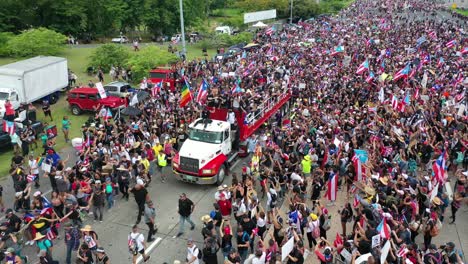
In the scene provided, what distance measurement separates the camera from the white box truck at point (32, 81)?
80.3ft

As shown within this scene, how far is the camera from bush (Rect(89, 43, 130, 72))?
37.0 meters

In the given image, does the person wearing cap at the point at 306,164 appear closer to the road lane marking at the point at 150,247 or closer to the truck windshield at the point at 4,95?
the road lane marking at the point at 150,247

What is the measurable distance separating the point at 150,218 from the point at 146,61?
2468cm

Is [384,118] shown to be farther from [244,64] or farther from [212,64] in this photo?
[212,64]

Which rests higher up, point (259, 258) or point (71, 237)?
point (259, 258)

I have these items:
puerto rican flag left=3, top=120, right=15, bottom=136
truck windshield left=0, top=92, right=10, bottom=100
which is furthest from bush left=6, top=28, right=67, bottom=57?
puerto rican flag left=3, top=120, right=15, bottom=136

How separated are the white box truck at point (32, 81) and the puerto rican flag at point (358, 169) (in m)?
17.6

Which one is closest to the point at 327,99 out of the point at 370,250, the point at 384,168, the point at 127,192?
the point at 384,168

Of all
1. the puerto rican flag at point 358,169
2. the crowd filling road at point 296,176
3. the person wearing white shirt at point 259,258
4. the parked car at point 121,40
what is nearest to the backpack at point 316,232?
the crowd filling road at point 296,176

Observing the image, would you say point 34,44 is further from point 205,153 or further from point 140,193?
point 140,193

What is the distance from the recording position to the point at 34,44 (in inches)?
1467

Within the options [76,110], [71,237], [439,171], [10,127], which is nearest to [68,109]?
[76,110]

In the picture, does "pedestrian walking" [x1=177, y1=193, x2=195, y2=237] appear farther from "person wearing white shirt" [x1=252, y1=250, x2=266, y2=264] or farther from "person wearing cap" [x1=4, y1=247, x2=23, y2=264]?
"person wearing cap" [x1=4, y1=247, x2=23, y2=264]

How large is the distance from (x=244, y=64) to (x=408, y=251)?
26.3 meters
